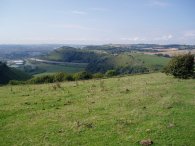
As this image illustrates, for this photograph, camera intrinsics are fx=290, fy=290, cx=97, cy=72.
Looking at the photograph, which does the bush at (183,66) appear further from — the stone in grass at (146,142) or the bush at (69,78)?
the stone in grass at (146,142)

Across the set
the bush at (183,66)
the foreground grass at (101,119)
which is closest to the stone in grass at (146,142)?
the foreground grass at (101,119)

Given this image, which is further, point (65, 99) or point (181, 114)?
point (65, 99)

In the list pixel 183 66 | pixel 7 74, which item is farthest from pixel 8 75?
pixel 183 66

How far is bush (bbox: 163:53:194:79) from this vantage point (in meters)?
41.9

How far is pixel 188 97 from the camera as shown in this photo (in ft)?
85.3

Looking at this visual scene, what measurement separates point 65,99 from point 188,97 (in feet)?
36.6

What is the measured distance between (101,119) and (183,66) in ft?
86.3

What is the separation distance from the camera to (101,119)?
62.3ft

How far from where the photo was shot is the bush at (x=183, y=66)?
1651 inches

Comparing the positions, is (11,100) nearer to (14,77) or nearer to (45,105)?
(45,105)

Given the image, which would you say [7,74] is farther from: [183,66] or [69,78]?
[183,66]

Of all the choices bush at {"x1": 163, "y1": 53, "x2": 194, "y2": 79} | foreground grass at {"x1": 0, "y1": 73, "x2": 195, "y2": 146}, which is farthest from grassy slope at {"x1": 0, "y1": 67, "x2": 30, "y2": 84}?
foreground grass at {"x1": 0, "y1": 73, "x2": 195, "y2": 146}

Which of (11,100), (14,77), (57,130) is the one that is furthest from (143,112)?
(14,77)

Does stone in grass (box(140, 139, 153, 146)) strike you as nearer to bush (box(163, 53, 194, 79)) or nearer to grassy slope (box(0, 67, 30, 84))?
bush (box(163, 53, 194, 79))
